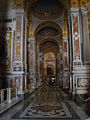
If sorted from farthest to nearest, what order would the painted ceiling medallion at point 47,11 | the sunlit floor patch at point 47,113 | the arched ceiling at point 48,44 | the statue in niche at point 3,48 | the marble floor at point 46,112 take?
1. the arched ceiling at point 48,44
2. the painted ceiling medallion at point 47,11
3. the statue in niche at point 3,48
4. the sunlit floor patch at point 47,113
5. the marble floor at point 46,112

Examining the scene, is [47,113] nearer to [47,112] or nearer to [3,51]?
[47,112]

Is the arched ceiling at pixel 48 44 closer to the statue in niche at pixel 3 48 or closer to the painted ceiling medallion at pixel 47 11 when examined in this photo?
the painted ceiling medallion at pixel 47 11

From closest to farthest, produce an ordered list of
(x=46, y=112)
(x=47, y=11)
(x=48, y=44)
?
(x=46, y=112) < (x=47, y=11) < (x=48, y=44)

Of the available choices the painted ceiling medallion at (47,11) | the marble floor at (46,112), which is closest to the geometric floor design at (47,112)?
the marble floor at (46,112)

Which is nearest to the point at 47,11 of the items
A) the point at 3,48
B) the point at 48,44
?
the point at 3,48

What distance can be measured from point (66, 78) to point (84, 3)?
1005cm

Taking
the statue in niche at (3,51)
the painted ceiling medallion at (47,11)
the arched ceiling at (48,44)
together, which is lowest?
the statue in niche at (3,51)

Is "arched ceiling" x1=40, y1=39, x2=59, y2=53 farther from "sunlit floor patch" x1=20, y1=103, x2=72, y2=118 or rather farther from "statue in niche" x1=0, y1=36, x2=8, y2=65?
"sunlit floor patch" x1=20, y1=103, x2=72, y2=118

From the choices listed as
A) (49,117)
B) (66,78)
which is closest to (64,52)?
(66,78)

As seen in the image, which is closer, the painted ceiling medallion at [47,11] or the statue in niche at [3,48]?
the statue in niche at [3,48]

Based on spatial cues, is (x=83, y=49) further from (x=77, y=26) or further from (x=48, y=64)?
(x=48, y=64)

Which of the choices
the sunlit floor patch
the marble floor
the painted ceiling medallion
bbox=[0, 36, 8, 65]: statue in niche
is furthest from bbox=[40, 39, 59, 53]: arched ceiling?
the sunlit floor patch

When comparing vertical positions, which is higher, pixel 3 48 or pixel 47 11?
pixel 47 11

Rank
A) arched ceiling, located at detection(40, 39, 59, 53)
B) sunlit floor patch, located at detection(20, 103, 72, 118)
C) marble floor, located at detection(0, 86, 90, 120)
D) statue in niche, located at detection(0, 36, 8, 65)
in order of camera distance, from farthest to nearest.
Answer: arched ceiling, located at detection(40, 39, 59, 53)
statue in niche, located at detection(0, 36, 8, 65)
sunlit floor patch, located at detection(20, 103, 72, 118)
marble floor, located at detection(0, 86, 90, 120)
